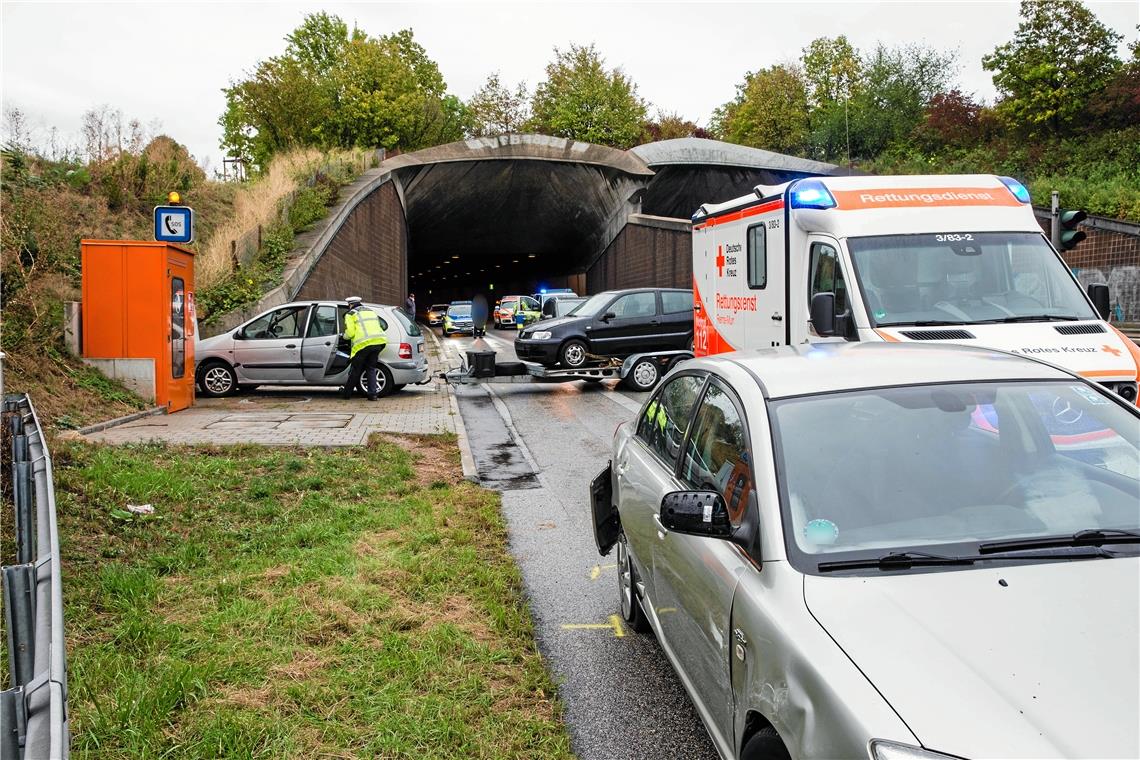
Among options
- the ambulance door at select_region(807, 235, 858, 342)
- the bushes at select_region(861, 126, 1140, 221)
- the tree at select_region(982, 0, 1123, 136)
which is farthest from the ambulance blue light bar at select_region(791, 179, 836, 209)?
the tree at select_region(982, 0, 1123, 136)

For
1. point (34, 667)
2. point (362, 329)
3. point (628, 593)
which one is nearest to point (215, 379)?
point (362, 329)

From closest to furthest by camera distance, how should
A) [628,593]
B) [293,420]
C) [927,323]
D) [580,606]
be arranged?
[628,593] < [580,606] < [927,323] < [293,420]

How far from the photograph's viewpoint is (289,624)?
474cm

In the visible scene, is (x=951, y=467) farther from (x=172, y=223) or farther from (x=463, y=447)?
(x=172, y=223)

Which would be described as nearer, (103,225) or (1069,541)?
(1069,541)

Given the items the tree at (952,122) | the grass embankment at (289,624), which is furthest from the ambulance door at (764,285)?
the tree at (952,122)

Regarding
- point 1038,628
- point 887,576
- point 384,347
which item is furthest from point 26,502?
point 384,347

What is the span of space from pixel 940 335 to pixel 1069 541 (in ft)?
16.3

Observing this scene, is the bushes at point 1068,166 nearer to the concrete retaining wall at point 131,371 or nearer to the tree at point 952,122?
the tree at point 952,122

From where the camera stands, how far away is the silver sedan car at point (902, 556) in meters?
2.10

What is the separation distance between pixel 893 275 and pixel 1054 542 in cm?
583

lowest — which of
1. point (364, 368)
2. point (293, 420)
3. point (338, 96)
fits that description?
point (293, 420)

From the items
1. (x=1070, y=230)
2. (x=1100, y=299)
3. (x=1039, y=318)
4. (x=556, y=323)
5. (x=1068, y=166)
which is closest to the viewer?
(x=1039, y=318)

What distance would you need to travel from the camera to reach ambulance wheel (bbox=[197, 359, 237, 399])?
15.9m
